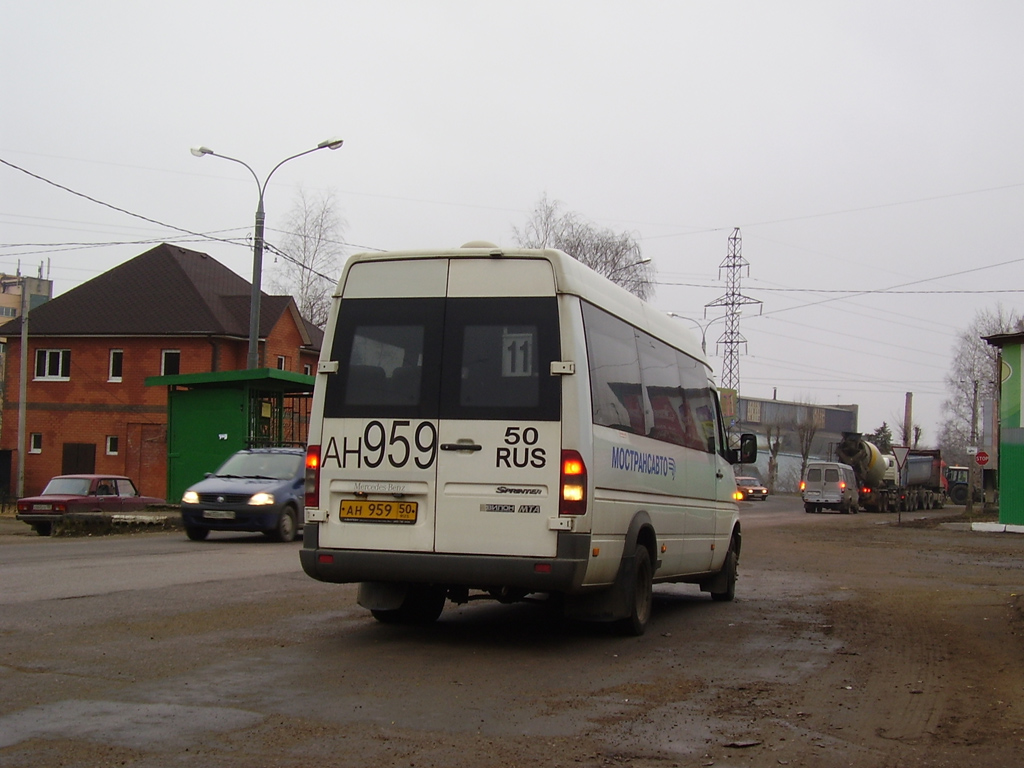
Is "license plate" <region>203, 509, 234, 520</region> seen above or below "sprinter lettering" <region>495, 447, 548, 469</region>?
below

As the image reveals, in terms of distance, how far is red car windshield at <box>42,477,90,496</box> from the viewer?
81.1 feet

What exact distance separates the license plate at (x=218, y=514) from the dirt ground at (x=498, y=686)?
8224 mm

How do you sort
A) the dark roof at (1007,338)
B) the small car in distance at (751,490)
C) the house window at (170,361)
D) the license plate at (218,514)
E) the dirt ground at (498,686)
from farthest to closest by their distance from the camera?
1. the small car in distance at (751,490)
2. the house window at (170,361)
3. the dark roof at (1007,338)
4. the license plate at (218,514)
5. the dirt ground at (498,686)

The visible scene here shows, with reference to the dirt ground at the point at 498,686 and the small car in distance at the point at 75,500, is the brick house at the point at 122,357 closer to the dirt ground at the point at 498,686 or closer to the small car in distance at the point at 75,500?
the small car in distance at the point at 75,500

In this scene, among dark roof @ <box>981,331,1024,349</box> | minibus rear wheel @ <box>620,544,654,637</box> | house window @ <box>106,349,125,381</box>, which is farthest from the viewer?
house window @ <box>106,349,125,381</box>

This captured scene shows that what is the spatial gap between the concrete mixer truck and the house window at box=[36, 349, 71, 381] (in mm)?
36749

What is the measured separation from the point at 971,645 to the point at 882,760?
463 cm

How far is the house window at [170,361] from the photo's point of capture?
50531 millimetres

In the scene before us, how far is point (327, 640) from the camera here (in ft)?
29.3

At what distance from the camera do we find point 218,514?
2055cm

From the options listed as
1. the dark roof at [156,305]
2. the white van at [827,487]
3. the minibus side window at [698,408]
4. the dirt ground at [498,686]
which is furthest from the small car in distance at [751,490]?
the dirt ground at [498,686]

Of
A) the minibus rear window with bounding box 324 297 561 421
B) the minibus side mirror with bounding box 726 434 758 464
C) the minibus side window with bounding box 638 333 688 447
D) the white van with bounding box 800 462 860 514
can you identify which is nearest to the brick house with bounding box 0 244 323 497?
the white van with bounding box 800 462 860 514

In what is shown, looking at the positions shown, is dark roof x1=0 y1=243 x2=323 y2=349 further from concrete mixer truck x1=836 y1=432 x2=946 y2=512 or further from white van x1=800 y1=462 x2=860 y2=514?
concrete mixer truck x1=836 y1=432 x2=946 y2=512

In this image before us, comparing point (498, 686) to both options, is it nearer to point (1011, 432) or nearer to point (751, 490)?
point (1011, 432)
